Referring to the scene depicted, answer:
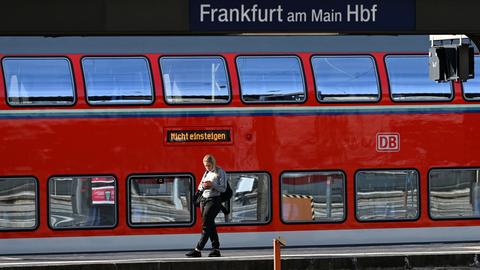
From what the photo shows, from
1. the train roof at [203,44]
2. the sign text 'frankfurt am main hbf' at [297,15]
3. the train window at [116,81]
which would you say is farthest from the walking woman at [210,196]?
the sign text 'frankfurt am main hbf' at [297,15]

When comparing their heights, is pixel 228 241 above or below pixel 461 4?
below

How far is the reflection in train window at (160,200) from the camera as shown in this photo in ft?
66.4

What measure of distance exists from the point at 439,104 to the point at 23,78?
22.5ft

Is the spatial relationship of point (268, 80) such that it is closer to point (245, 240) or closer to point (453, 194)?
point (245, 240)

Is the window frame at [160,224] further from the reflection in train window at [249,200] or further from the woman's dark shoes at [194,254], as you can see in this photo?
the woman's dark shoes at [194,254]

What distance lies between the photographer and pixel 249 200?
20656 millimetres

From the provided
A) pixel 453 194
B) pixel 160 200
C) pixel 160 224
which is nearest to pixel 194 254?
pixel 160 224

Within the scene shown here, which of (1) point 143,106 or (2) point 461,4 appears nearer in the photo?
(2) point 461,4

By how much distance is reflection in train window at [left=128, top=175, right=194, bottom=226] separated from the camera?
20.2 m

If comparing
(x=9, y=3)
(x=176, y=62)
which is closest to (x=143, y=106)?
(x=176, y=62)

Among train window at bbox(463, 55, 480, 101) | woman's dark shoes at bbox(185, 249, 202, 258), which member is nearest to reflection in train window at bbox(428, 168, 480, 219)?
train window at bbox(463, 55, 480, 101)

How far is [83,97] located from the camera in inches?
795

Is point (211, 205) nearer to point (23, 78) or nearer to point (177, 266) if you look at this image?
point (177, 266)

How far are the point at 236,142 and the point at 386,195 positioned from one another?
2664mm
